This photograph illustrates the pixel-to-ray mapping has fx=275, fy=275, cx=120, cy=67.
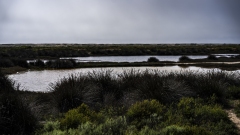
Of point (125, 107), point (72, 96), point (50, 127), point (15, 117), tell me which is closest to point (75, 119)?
point (50, 127)

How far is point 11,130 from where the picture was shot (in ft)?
27.4

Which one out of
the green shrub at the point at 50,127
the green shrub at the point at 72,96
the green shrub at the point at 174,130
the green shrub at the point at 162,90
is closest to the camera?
the green shrub at the point at 174,130

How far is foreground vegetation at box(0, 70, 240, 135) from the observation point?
8.28m

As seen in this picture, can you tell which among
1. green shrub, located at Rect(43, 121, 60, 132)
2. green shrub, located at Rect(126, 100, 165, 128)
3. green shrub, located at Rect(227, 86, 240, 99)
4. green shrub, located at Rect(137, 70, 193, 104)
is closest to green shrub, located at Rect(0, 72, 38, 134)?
green shrub, located at Rect(43, 121, 60, 132)

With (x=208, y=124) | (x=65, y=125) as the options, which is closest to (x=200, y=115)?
(x=208, y=124)

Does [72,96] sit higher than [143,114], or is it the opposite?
[72,96]

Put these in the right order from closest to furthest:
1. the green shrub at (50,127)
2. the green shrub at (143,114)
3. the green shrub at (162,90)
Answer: the green shrub at (50,127)
the green shrub at (143,114)
the green shrub at (162,90)

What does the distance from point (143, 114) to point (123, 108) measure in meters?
1.78

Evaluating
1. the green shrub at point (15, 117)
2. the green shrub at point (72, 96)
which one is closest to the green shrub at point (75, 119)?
the green shrub at point (15, 117)

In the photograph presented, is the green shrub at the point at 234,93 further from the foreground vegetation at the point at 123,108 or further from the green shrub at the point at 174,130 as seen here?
the green shrub at the point at 174,130

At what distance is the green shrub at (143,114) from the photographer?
29.8ft

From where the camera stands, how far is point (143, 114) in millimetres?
9516

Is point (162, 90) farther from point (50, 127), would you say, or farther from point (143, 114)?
point (50, 127)

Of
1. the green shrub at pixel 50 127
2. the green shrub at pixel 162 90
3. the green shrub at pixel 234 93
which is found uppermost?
the green shrub at pixel 162 90
